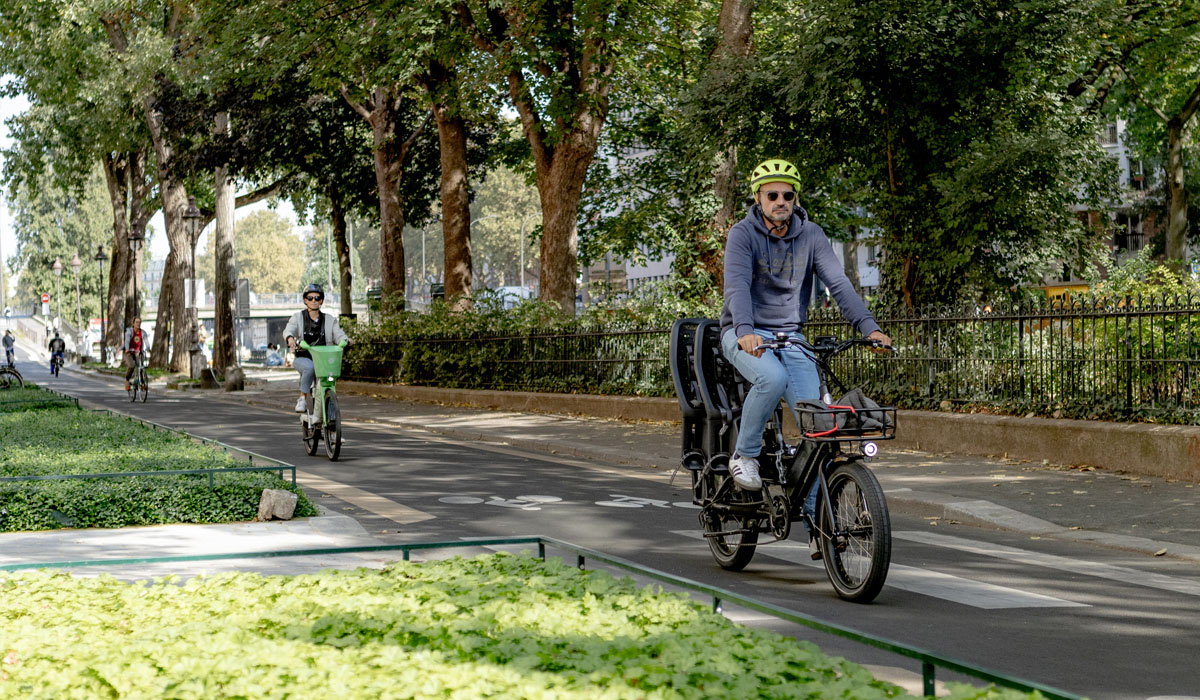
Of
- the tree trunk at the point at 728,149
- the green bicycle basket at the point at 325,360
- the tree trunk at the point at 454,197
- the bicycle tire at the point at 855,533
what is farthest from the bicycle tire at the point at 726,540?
the tree trunk at the point at 454,197

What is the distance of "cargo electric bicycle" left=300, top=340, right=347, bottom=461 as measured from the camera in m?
13.8

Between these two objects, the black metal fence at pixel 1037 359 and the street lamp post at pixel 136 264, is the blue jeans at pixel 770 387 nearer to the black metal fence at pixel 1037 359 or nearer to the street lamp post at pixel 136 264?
the black metal fence at pixel 1037 359

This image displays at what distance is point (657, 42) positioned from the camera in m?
23.5

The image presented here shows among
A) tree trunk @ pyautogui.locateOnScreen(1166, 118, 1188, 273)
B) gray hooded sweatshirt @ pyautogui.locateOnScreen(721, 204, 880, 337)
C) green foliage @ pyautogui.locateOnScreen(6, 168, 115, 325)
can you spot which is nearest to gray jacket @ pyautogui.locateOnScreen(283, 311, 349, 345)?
gray hooded sweatshirt @ pyautogui.locateOnScreen(721, 204, 880, 337)

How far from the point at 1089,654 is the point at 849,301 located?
2276 mm

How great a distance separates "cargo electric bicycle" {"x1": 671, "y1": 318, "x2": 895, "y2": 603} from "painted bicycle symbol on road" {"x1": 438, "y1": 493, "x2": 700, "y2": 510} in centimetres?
276

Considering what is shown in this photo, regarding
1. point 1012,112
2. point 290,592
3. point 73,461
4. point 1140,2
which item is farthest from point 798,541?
point 1140,2

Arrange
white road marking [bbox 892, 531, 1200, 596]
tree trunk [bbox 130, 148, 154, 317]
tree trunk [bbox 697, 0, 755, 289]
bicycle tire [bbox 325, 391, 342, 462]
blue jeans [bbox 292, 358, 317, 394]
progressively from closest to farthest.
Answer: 1. white road marking [bbox 892, 531, 1200, 596]
2. bicycle tire [bbox 325, 391, 342, 462]
3. blue jeans [bbox 292, 358, 317, 394]
4. tree trunk [bbox 697, 0, 755, 289]
5. tree trunk [bbox 130, 148, 154, 317]

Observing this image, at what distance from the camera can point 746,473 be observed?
→ 20.9ft

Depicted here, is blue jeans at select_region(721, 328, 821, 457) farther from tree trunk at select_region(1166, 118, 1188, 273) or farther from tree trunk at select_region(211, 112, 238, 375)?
tree trunk at select_region(211, 112, 238, 375)

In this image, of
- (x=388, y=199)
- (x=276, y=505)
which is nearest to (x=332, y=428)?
(x=276, y=505)

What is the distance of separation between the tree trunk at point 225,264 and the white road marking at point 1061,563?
28.4 metres

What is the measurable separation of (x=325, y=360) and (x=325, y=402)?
49 centimetres

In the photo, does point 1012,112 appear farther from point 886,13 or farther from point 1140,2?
point 1140,2
